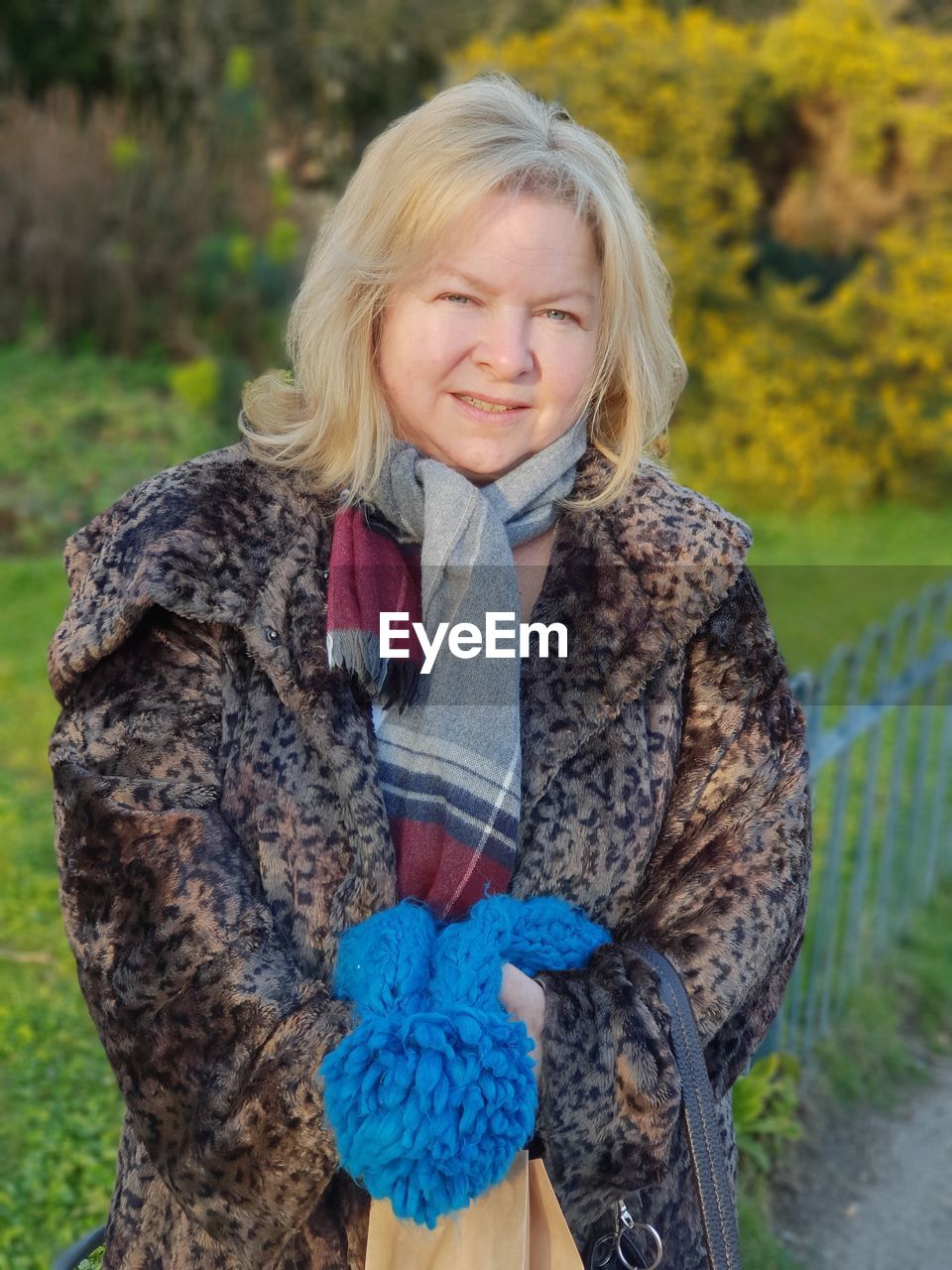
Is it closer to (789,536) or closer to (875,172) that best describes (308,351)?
(789,536)

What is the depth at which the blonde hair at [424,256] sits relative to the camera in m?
1.64

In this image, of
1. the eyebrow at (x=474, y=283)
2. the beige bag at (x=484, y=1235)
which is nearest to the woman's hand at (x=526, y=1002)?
the beige bag at (x=484, y=1235)

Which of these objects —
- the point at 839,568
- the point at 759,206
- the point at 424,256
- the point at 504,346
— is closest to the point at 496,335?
the point at 504,346

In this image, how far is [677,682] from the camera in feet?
5.62

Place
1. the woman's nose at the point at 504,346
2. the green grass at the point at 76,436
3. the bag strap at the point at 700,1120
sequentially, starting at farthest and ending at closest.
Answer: the green grass at the point at 76,436 < the woman's nose at the point at 504,346 < the bag strap at the point at 700,1120

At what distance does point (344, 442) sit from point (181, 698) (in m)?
0.39

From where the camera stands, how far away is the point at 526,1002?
1.45m

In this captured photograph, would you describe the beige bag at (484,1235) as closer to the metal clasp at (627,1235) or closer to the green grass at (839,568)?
the metal clasp at (627,1235)

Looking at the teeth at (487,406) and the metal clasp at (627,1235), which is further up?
the teeth at (487,406)

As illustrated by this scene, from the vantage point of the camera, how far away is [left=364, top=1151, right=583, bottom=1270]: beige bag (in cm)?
139

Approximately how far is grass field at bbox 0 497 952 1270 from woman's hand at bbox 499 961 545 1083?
1647 millimetres

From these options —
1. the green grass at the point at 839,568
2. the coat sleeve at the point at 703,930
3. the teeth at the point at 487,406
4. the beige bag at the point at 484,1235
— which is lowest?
the green grass at the point at 839,568

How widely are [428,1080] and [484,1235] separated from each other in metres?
0.23

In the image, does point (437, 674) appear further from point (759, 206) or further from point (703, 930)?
point (759, 206)
